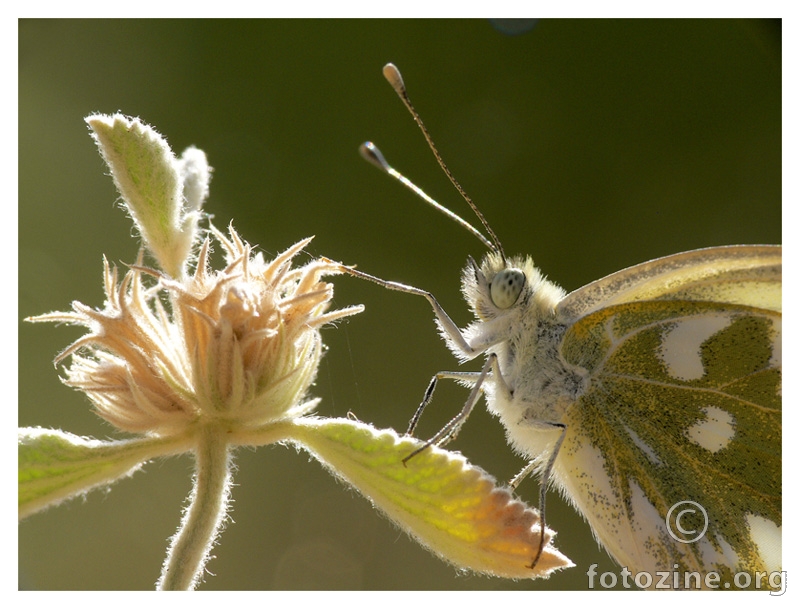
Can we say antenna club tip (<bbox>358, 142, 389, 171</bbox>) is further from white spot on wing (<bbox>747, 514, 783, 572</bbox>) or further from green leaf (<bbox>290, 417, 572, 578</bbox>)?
white spot on wing (<bbox>747, 514, 783, 572</bbox>)

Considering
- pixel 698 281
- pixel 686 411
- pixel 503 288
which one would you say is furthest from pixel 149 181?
pixel 686 411

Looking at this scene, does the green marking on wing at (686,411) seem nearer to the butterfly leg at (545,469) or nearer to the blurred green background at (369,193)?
the butterfly leg at (545,469)

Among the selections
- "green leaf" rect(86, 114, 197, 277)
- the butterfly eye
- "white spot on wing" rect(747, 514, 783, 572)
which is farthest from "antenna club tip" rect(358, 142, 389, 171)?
"white spot on wing" rect(747, 514, 783, 572)

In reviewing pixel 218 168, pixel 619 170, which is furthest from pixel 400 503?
pixel 619 170

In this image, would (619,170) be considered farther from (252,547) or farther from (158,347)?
(158,347)

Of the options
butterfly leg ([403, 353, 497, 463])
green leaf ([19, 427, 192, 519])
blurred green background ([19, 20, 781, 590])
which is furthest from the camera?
blurred green background ([19, 20, 781, 590])

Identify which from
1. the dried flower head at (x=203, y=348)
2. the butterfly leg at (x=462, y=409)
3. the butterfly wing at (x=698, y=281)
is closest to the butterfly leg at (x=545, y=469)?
the butterfly leg at (x=462, y=409)
